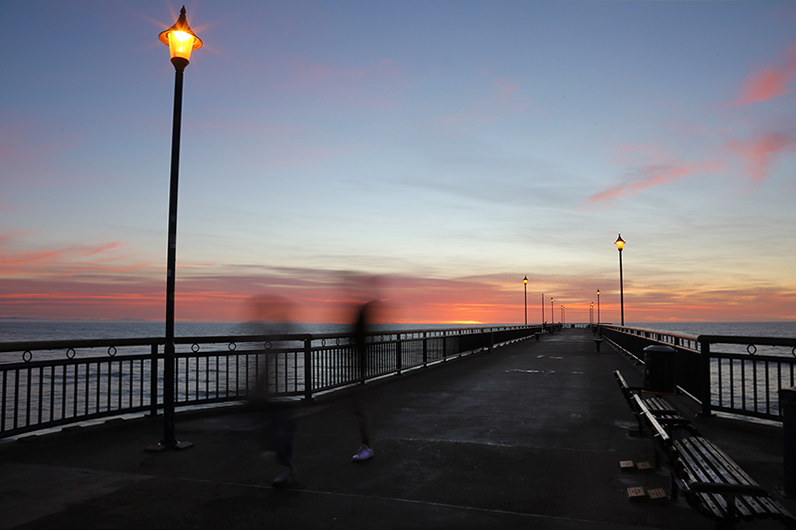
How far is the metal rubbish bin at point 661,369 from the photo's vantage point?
778cm

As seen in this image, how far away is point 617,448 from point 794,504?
→ 6.83 ft

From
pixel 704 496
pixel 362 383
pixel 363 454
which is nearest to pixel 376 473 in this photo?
pixel 363 454

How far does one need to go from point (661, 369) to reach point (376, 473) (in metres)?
4.92

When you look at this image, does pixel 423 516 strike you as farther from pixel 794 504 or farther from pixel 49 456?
pixel 49 456

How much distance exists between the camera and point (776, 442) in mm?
6941

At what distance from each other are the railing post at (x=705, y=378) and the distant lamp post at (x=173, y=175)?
784 centimetres

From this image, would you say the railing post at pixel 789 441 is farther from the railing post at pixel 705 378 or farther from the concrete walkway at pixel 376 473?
the railing post at pixel 705 378

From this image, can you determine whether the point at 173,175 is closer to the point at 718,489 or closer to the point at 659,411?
the point at 718,489

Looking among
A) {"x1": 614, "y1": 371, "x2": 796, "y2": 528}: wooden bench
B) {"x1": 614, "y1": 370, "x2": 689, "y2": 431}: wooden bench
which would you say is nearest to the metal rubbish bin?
{"x1": 614, "y1": 370, "x2": 689, "y2": 431}: wooden bench

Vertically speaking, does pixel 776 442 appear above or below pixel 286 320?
below

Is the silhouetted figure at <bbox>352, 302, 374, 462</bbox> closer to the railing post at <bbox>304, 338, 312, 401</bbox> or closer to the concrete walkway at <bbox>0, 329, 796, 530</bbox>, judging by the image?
the concrete walkway at <bbox>0, 329, 796, 530</bbox>

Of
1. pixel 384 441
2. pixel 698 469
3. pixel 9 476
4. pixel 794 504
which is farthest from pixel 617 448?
pixel 9 476

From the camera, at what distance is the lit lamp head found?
23.0ft

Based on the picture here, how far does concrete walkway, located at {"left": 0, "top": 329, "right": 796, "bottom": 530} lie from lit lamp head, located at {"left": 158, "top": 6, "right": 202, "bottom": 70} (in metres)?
5.34
